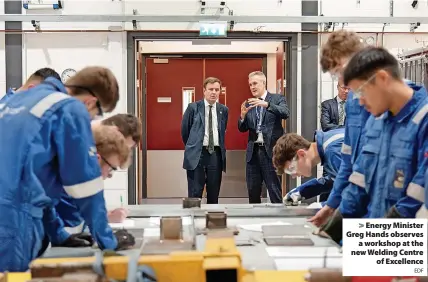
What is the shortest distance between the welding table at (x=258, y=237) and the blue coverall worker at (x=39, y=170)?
139 millimetres

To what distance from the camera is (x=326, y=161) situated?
3057mm

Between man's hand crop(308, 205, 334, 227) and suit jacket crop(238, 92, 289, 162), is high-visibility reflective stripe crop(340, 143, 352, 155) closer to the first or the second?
man's hand crop(308, 205, 334, 227)

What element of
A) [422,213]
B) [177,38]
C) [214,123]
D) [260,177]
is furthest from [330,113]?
[422,213]

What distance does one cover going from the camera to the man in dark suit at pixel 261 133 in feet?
17.1

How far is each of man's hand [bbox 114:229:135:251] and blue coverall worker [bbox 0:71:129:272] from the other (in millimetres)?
93

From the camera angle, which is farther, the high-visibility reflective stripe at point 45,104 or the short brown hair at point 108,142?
the short brown hair at point 108,142

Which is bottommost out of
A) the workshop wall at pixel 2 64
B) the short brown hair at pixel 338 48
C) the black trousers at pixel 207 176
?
the black trousers at pixel 207 176

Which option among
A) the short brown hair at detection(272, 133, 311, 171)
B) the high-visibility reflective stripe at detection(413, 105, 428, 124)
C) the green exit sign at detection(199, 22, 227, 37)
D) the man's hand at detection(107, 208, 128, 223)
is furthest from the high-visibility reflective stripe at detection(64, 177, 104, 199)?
the green exit sign at detection(199, 22, 227, 37)

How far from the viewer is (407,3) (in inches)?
228

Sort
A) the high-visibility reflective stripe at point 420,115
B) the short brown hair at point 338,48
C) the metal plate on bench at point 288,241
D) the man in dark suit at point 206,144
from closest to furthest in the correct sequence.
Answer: the high-visibility reflective stripe at point 420,115
the metal plate on bench at point 288,241
the short brown hair at point 338,48
the man in dark suit at point 206,144

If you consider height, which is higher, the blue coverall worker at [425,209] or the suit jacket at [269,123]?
the suit jacket at [269,123]

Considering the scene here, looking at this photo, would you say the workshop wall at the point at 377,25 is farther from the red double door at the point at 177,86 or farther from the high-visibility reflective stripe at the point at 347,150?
the high-visibility reflective stripe at the point at 347,150

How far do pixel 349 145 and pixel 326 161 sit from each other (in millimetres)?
431

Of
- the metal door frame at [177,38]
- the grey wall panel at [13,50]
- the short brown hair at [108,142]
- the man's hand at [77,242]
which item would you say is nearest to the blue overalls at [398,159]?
the short brown hair at [108,142]
